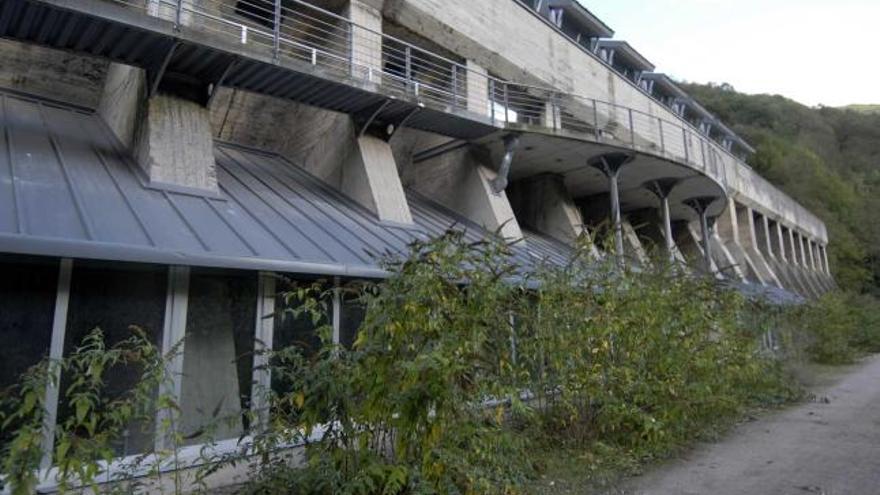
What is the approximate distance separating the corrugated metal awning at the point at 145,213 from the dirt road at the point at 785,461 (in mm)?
2883

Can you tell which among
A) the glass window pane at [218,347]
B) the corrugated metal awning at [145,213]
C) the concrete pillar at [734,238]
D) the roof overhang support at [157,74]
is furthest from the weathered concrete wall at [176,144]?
the concrete pillar at [734,238]

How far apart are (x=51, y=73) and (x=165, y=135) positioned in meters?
3.68

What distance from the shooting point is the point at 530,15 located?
58.8 ft

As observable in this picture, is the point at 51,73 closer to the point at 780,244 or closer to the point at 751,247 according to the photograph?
the point at 751,247

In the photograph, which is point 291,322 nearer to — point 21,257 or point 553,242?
point 21,257

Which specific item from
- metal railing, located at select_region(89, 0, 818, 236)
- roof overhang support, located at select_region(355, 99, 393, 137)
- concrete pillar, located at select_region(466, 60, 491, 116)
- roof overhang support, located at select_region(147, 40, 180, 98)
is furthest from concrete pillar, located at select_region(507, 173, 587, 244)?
roof overhang support, located at select_region(147, 40, 180, 98)

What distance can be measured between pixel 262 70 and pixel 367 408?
6696 mm


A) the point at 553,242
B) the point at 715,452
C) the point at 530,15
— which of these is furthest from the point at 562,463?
the point at 530,15

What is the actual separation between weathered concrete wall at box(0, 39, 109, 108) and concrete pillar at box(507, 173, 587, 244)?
11.6m

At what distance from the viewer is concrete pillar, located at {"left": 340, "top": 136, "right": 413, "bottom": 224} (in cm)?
1034

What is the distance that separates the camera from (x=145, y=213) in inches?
246

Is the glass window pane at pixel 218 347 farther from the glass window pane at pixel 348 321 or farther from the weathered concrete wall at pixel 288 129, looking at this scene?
the weathered concrete wall at pixel 288 129

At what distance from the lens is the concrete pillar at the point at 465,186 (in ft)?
44.4

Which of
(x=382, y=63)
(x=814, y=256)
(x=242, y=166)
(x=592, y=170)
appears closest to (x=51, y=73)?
(x=242, y=166)
